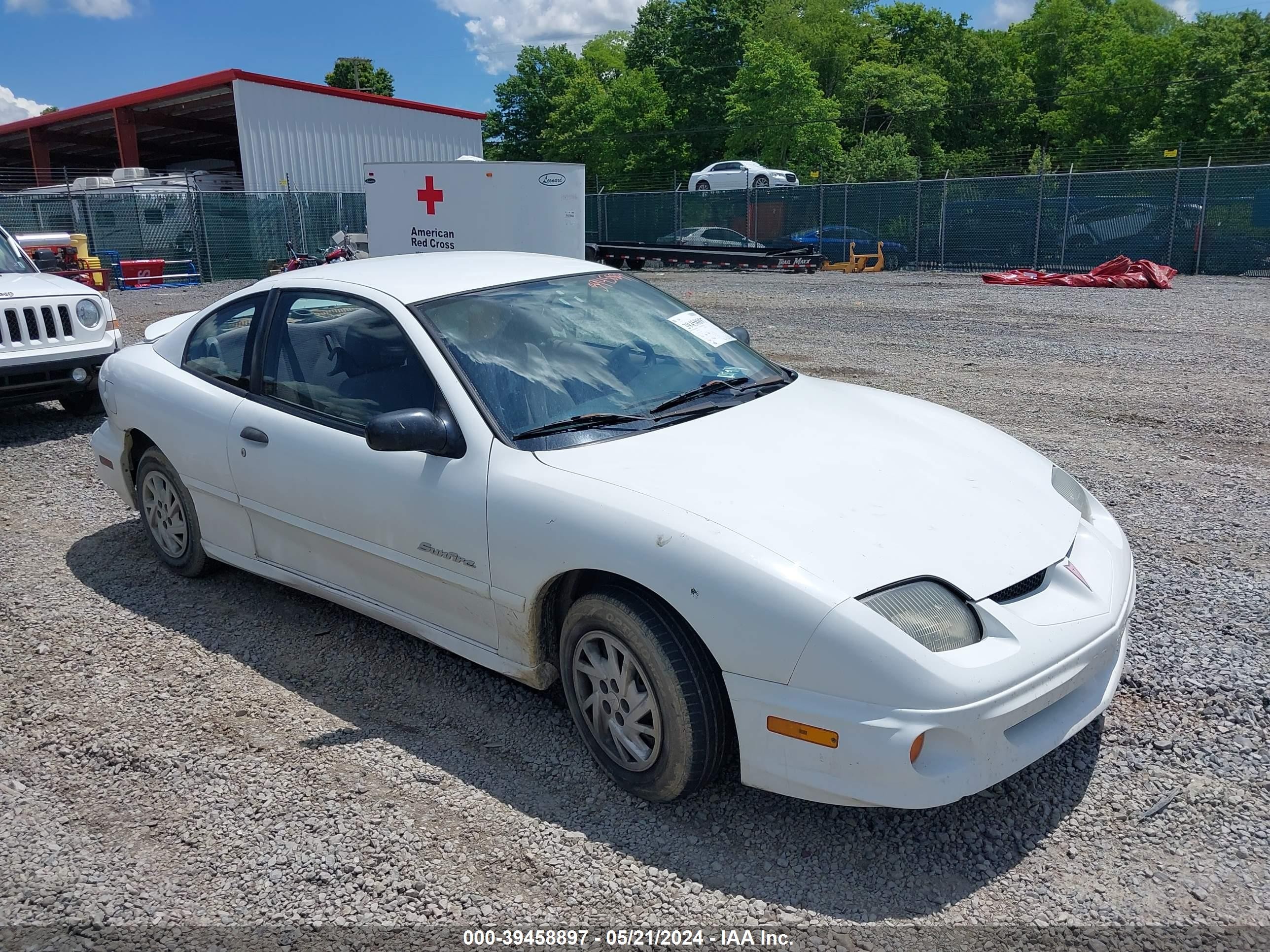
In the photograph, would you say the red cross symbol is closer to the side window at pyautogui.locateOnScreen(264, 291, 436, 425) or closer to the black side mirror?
the side window at pyautogui.locateOnScreen(264, 291, 436, 425)

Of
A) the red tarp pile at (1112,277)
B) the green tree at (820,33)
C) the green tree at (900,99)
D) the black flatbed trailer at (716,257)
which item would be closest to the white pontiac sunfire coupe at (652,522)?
the red tarp pile at (1112,277)

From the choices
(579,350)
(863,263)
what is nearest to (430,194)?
(863,263)

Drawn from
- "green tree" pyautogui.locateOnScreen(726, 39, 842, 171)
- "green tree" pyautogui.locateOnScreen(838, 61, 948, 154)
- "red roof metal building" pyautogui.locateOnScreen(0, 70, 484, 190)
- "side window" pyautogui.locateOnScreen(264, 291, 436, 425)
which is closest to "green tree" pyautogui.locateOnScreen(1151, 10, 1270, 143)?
"green tree" pyautogui.locateOnScreen(838, 61, 948, 154)

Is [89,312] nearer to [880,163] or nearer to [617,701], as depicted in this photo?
[617,701]

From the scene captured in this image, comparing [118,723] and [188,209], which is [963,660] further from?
[188,209]

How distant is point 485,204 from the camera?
797 inches

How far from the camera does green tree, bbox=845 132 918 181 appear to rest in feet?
148

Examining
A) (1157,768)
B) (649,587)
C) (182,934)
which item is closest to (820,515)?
(649,587)

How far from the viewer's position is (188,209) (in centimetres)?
2738

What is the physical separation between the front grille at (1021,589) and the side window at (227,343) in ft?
10.4

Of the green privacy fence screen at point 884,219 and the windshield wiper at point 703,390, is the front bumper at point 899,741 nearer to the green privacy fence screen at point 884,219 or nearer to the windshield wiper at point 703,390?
the windshield wiper at point 703,390

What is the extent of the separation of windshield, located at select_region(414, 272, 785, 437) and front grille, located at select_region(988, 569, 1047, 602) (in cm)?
136

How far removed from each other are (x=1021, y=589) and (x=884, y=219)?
26333mm

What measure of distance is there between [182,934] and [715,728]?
1.48 metres
